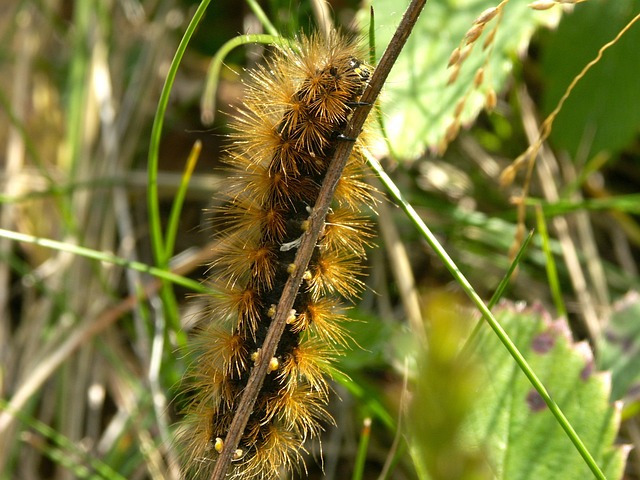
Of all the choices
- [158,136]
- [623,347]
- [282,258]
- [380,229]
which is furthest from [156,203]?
[623,347]

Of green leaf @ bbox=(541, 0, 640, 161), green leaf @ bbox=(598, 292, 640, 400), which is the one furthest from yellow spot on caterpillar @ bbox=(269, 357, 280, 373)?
green leaf @ bbox=(541, 0, 640, 161)

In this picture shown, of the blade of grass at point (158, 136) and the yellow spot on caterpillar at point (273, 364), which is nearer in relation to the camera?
the yellow spot on caterpillar at point (273, 364)

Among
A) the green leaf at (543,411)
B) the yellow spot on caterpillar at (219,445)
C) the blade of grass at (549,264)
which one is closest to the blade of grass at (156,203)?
the yellow spot on caterpillar at (219,445)

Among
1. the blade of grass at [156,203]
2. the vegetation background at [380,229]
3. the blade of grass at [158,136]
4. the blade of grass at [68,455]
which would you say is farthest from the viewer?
the blade of grass at [68,455]

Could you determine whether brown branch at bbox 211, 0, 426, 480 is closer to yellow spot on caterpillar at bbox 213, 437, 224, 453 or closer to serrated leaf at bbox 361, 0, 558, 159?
yellow spot on caterpillar at bbox 213, 437, 224, 453

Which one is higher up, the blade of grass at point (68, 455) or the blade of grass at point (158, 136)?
the blade of grass at point (158, 136)

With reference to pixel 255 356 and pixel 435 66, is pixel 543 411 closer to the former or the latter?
pixel 255 356

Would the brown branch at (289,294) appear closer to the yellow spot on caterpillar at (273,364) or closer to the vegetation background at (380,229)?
the yellow spot on caterpillar at (273,364)

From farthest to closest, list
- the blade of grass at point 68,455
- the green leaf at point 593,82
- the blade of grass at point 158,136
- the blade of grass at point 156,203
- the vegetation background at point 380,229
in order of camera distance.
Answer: the green leaf at point 593,82 → the blade of grass at point 68,455 → the vegetation background at point 380,229 → the blade of grass at point 156,203 → the blade of grass at point 158,136
